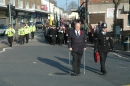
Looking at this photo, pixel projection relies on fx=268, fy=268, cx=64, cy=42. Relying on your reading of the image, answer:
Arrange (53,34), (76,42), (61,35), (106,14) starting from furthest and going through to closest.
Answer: (106,14), (53,34), (61,35), (76,42)

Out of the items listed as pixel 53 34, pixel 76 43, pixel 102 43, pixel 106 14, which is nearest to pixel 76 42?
pixel 76 43

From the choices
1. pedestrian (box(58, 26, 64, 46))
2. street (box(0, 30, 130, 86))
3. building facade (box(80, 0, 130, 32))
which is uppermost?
building facade (box(80, 0, 130, 32))

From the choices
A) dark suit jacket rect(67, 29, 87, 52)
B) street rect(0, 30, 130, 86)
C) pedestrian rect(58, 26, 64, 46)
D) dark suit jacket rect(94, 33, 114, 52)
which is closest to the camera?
street rect(0, 30, 130, 86)

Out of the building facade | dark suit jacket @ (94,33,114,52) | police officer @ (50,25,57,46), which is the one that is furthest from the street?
the building facade

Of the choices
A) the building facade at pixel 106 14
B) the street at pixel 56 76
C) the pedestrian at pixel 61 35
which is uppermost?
the building facade at pixel 106 14

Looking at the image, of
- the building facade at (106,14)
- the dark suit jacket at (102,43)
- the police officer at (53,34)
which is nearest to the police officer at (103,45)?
the dark suit jacket at (102,43)

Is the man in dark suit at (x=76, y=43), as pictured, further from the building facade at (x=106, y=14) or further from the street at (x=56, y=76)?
the building facade at (x=106, y=14)

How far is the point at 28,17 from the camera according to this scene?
61.8 metres

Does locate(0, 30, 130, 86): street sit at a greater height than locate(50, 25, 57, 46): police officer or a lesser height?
lesser

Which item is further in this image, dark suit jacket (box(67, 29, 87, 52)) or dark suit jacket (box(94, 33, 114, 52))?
dark suit jacket (box(94, 33, 114, 52))

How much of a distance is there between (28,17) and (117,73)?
53377 millimetres

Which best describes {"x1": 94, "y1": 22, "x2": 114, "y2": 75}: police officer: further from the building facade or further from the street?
the building facade

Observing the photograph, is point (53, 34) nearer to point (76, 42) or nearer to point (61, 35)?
point (61, 35)

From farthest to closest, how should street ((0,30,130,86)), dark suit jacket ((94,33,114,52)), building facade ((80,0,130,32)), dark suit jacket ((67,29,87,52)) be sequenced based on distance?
1. building facade ((80,0,130,32))
2. dark suit jacket ((94,33,114,52))
3. dark suit jacket ((67,29,87,52))
4. street ((0,30,130,86))
